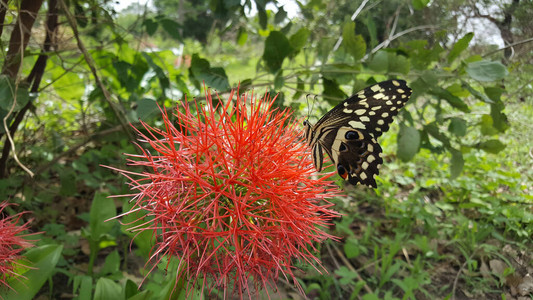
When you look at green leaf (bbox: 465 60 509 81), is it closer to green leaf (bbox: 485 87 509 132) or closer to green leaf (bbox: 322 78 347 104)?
green leaf (bbox: 485 87 509 132)

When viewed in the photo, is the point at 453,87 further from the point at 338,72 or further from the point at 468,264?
the point at 468,264

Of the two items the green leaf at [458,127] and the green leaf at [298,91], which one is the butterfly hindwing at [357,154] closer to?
the green leaf at [298,91]

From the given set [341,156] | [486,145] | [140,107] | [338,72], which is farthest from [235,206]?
[486,145]

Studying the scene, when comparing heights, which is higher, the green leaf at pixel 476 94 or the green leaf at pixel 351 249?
the green leaf at pixel 476 94

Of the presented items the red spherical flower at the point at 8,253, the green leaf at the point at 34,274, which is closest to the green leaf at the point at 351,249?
the green leaf at the point at 34,274

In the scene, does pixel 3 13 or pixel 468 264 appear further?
pixel 468 264
